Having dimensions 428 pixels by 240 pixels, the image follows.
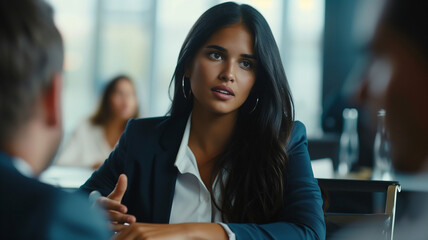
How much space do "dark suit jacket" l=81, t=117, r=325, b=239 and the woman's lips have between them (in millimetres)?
204

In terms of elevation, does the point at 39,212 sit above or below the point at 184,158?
above

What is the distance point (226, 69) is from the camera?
161cm

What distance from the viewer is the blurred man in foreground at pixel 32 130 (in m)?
0.66

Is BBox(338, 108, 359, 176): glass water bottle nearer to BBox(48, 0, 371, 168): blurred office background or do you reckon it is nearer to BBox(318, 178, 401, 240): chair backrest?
BBox(318, 178, 401, 240): chair backrest

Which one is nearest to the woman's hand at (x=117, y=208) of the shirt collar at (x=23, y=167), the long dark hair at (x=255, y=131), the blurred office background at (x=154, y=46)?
the long dark hair at (x=255, y=131)

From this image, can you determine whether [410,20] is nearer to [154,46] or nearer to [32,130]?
[32,130]

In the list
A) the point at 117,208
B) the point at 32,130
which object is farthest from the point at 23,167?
the point at 117,208

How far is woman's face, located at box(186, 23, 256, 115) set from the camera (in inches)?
63.9

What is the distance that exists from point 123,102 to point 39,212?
371 cm

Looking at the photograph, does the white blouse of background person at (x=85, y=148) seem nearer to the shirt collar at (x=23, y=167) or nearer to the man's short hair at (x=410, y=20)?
the shirt collar at (x=23, y=167)

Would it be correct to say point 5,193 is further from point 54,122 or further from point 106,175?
point 106,175

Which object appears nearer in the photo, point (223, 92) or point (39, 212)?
point (39, 212)

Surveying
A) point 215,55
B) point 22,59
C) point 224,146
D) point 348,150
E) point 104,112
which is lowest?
point 104,112

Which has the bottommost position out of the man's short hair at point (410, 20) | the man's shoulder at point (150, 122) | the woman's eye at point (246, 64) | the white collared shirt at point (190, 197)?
the white collared shirt at point (190, 197)
